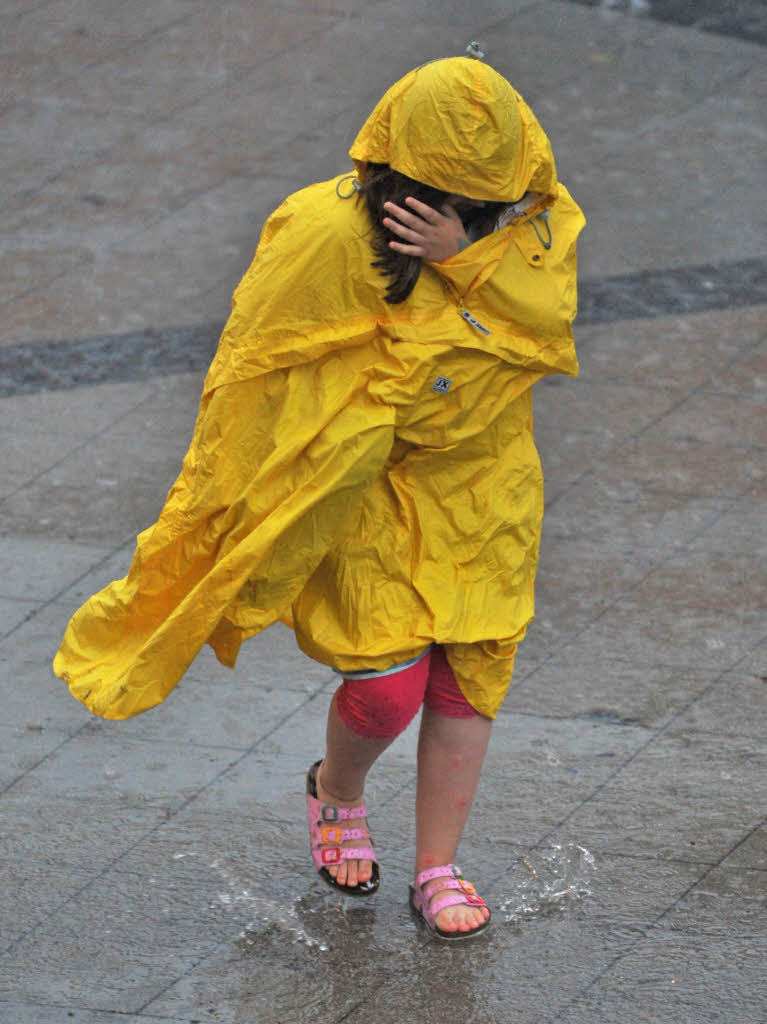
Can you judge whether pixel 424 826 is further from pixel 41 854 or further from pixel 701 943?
pixel 41 854

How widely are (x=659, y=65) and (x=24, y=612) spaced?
610 centimetres

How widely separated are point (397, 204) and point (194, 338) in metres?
3.68

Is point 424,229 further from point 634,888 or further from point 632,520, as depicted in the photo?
point 632,520

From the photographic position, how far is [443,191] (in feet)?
9.29

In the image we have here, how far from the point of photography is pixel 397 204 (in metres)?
2.84

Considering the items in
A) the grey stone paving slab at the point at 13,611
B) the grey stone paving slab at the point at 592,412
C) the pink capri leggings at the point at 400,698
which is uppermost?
the pink capri leggings at the point at 400,698

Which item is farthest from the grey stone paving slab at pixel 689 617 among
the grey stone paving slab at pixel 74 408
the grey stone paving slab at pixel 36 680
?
the grey stone paving slab at pixel 74 408

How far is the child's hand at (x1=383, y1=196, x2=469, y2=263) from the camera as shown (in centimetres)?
279

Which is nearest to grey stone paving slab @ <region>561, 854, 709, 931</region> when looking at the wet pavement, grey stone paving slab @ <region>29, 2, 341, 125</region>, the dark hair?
the wet pavement

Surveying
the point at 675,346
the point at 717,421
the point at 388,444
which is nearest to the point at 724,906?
the point at 388,444

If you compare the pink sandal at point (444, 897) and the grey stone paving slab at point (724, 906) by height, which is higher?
the pink sandal at point (444, 897)

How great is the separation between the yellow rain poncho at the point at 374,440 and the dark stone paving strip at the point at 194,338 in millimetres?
3043

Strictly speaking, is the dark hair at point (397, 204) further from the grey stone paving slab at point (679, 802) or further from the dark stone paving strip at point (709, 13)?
the dark stone paving strip at point (709, 13)

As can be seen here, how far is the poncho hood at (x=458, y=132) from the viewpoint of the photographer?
107 inches
